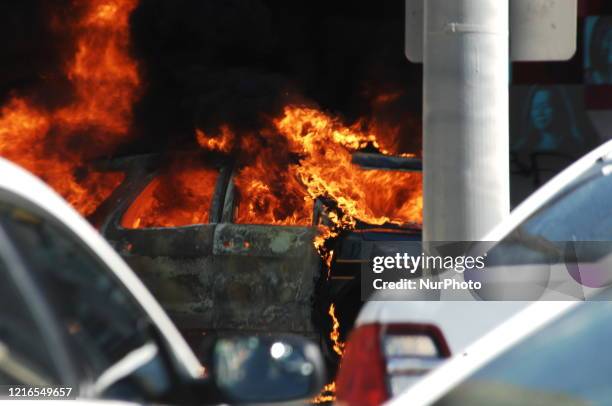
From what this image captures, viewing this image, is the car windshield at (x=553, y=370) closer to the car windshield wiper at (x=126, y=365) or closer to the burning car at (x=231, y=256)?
the car windshield wiper at (x=126, y=365)

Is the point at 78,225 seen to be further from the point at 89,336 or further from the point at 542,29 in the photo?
the point at 542,29

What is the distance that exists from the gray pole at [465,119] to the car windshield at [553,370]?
10.8 ft

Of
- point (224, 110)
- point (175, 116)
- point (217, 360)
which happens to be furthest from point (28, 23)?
point (217, 360)

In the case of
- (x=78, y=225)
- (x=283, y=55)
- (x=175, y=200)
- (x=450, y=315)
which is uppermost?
(x=283, y=55)

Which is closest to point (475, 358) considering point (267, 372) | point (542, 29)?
point (267, 372)

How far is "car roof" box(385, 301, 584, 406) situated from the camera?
8.85ft

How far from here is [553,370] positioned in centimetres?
249

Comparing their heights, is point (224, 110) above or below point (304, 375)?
above

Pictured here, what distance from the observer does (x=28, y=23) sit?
607 inches

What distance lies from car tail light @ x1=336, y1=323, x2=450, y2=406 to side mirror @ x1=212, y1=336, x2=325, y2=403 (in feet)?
1.68

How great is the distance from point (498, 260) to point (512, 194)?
29.0ft

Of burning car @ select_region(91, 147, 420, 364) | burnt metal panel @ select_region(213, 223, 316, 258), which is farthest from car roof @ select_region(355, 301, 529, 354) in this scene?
burnt metal panel @ select_region(213, 223, 316, 258)

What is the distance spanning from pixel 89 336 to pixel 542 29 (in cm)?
388

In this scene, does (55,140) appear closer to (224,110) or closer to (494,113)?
(224,110)
